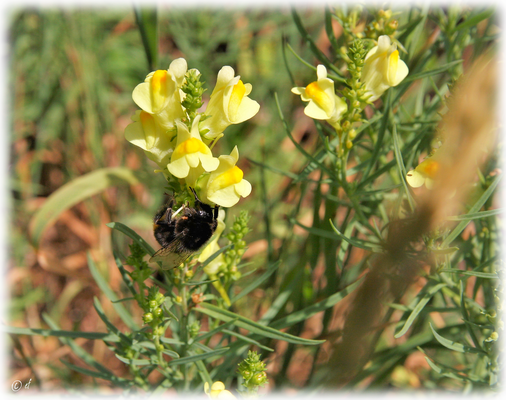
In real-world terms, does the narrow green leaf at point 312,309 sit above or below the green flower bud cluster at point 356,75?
below

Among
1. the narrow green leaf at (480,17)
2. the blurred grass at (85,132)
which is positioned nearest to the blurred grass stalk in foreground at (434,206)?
the narrow green leaf at (480,17)

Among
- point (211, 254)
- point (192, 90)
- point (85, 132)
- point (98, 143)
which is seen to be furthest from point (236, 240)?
point (85, 132)

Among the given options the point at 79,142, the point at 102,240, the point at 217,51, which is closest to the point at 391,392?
the point at 102,240

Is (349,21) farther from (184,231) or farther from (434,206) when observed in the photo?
(434,206)

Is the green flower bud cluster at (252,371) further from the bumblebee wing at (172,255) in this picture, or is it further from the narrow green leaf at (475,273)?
the narrow green leaf at (475,273)

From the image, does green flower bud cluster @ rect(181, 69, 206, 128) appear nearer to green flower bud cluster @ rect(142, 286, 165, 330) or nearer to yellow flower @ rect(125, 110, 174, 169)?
yellow flower @ rect(125, 110, 174, 169)

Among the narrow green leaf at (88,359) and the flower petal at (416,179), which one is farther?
the narrow green leaf at (88,359)
